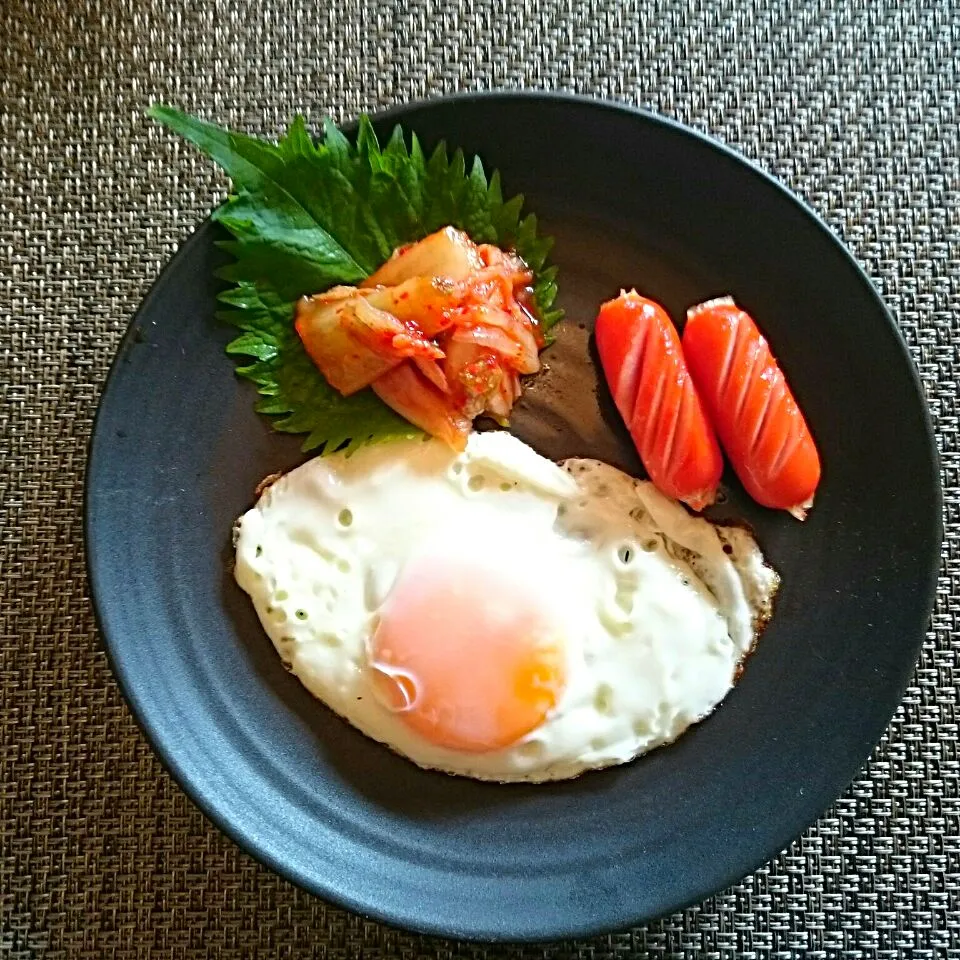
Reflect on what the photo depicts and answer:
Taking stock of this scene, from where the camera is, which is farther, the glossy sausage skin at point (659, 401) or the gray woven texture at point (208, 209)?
the gray woven texture at point (208, 209)

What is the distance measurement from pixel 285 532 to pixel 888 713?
1.31m

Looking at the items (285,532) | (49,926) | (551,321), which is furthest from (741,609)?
(49,926)

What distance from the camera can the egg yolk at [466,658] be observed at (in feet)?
6.04

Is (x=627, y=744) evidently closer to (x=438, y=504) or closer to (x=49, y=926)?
(x=438, y=504)

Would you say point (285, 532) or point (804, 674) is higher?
point (804, 674)

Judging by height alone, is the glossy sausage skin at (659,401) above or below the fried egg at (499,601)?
above

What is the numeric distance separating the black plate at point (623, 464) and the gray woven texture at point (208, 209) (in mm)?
274

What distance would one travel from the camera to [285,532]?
1931 millimetres

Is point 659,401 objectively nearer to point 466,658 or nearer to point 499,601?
point 499,601

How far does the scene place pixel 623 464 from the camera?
200 cm

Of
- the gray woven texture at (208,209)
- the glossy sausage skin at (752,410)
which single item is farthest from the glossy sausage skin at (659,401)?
the gray woven texture at (208,209)

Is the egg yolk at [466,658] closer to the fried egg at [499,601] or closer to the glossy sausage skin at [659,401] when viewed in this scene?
the fried egg at [499,601]

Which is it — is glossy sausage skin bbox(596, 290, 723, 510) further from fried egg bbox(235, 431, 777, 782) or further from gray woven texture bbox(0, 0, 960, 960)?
gray woven texture bbox(0, 0, 960, 960)

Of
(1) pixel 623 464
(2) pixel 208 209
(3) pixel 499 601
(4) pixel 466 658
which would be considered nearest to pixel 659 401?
(1) pixel 623 464
